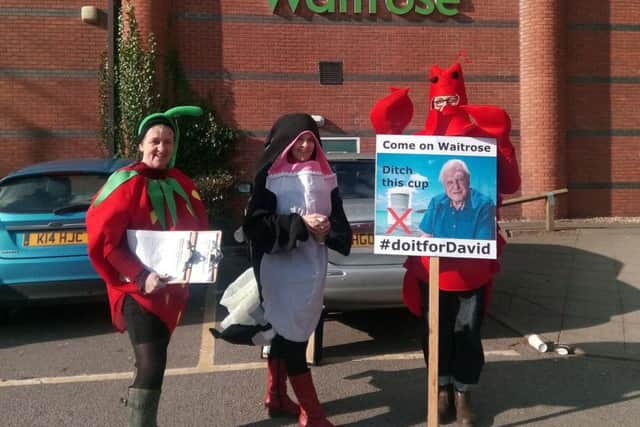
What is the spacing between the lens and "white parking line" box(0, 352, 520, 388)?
439 cm

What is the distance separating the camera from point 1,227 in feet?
17.3

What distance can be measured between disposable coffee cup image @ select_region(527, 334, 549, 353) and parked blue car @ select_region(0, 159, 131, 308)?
12.3 ft

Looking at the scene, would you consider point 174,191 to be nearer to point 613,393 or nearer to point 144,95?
point 613,393

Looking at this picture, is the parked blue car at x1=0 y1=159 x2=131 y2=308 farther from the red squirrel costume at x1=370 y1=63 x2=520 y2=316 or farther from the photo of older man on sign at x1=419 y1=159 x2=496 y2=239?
the photo of older man on sign at x1=419 y1=159 x2=496 y2=239

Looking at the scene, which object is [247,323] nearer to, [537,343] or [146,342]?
[146,342]

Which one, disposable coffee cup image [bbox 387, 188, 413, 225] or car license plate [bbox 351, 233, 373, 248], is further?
Result: car license plate [bbox 351, 233, 373, 248]

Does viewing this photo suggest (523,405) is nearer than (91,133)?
Yes

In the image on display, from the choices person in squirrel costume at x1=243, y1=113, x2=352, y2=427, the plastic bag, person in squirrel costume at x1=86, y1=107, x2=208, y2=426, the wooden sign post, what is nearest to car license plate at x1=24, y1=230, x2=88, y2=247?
the plastic bag

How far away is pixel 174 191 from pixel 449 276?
5.43 feet

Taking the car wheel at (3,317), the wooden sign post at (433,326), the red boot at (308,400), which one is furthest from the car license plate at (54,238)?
the wooden sign post at (433,326)

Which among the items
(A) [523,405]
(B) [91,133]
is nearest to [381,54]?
(B) [91,133]

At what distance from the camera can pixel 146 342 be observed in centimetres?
301

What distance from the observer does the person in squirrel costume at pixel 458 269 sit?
3564 mm

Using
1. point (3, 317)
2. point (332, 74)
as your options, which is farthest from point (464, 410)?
point (332, 74)
